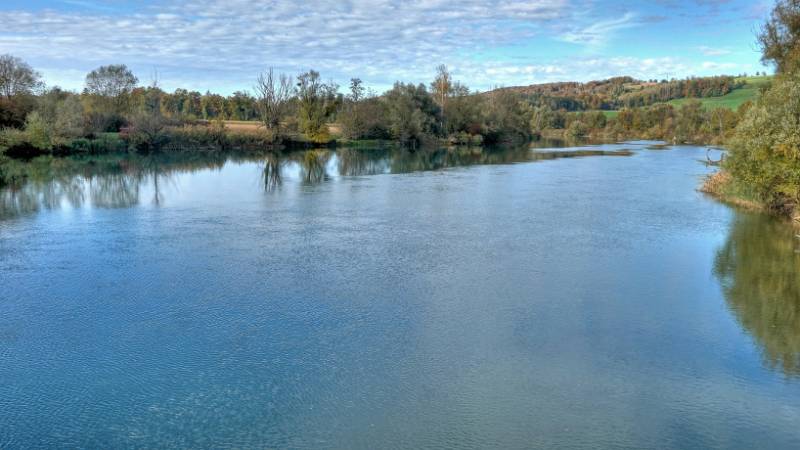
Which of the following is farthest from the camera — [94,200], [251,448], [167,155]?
[167,155]

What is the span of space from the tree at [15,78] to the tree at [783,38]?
123ft

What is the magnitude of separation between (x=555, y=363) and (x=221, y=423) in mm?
3370

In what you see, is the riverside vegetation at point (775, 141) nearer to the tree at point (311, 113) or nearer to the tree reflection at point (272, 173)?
the tree reflection at point (272, 173)

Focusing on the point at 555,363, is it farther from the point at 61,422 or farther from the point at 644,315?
the point at 61,422

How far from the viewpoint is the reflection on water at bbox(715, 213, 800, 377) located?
7.02 m

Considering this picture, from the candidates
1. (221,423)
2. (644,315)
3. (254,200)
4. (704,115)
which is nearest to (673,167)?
(254,200)

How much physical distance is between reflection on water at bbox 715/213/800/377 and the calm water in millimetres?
50

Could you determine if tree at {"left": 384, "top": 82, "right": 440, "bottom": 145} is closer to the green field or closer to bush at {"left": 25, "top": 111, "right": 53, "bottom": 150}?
bush at {"left": 25, "top": 111, "right": 53, "bottom": 150}

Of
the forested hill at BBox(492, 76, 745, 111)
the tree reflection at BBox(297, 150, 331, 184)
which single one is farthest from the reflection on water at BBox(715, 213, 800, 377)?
the forested hill at BBox(492, 76, 745, 111)

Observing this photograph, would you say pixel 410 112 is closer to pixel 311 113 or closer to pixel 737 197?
pixel 311 113

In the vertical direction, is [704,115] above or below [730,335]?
above

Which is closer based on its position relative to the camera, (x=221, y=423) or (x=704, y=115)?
(x=221, y=423)

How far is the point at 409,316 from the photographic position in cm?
761

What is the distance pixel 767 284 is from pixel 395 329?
6282 millimetres
